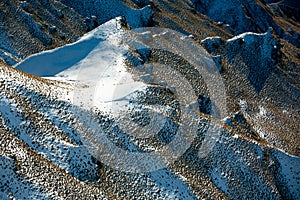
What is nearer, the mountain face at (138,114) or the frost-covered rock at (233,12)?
the mountain face at (138,114)

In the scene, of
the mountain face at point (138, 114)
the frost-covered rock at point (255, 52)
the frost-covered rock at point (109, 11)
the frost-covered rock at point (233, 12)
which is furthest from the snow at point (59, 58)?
the frost-covered rock at point (233, 12)

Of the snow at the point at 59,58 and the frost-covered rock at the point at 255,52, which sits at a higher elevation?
the snow at the point at 59,58

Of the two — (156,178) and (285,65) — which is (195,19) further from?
(156,178)

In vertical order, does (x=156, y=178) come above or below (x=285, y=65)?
above

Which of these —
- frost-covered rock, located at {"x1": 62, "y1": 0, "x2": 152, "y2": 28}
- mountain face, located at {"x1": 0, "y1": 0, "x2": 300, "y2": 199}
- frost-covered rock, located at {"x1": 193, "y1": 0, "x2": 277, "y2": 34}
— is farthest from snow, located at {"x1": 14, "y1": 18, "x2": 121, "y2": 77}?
frost-covered rock, located at {"x1": 193, "y1": 0, "x2": 277, "y2": 34}

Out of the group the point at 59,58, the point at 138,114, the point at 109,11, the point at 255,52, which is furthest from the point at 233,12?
the point at 138,114

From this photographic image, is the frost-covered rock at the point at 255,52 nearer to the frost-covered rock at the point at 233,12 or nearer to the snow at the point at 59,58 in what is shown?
the snow at the point at 59,58

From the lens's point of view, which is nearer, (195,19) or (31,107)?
(31,107)

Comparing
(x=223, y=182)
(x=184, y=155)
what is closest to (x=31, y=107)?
(x=184, y=155)

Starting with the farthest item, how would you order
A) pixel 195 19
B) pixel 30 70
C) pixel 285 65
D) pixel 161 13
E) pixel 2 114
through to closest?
pixel 195 19 → pixel 161 13 → pixel 285 65 → pixel 30 70 → pixel 2 114
